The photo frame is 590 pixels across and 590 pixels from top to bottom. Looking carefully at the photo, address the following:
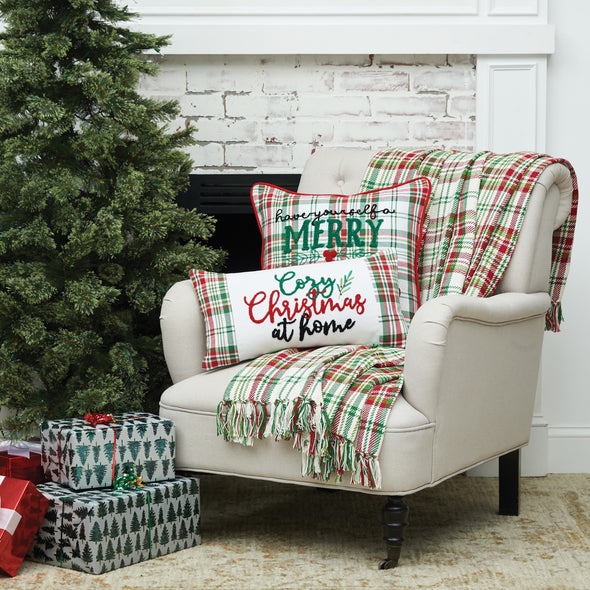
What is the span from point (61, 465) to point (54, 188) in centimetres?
73

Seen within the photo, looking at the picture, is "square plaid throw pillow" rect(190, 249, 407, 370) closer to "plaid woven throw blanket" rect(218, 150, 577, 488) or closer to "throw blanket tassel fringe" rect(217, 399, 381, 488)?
"plaid woven throw blanket" rect(218, 150, 577, 488)

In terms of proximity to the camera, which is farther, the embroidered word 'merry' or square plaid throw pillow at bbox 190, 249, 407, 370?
the embroidered word 'merry'

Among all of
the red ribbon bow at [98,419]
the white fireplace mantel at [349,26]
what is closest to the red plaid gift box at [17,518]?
the red ribbon bow at [98,419]

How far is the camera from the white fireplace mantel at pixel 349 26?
2.96 meters

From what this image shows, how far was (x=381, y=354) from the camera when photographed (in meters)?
2.18

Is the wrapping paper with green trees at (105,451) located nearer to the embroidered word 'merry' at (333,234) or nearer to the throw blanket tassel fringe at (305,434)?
the throw blanket tassel fringe at (305,434)

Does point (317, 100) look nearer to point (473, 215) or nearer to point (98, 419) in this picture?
point (473, 215)

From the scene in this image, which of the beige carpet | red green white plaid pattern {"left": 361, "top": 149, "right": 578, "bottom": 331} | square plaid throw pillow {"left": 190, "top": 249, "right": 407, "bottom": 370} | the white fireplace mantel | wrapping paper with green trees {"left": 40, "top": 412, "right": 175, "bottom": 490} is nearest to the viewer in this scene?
the beige carpet

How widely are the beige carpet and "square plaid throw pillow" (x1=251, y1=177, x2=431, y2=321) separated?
577mm

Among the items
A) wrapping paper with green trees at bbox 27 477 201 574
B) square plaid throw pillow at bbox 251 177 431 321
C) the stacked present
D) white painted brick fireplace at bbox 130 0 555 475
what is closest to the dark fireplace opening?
white painted brick fireplace at bbox 130 0 555 475

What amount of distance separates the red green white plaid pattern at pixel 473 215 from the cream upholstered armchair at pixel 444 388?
0.14ft

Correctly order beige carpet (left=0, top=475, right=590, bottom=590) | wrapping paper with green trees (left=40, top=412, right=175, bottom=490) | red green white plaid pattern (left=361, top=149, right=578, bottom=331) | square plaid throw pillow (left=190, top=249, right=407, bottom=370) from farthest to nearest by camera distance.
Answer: red green white plaid pattern (left=361, top=149, right=578, bottom=331) → square plaid throw pillow (left=190, top=249, right=407, bottom=370) → wrapping paper with green trees (left=40, top=412, right=175, bottom=490) → beige carpet (left=0, top=475, right=590, bottom=590)

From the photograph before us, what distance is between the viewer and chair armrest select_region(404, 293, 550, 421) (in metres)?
1.97

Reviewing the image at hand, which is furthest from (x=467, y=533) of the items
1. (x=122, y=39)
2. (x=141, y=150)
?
(x=122, y=39)
